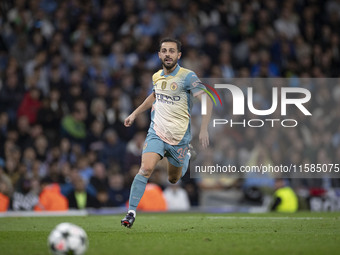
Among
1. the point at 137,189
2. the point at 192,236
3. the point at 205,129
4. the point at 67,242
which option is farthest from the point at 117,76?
the point at 67,242

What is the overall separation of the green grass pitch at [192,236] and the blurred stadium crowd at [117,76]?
4037mm

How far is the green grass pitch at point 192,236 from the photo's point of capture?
727 cm

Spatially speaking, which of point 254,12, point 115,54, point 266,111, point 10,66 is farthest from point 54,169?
point 254,12

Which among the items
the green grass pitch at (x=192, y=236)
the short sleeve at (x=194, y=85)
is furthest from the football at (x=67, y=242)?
the short sleeve at (x=194, y=85)

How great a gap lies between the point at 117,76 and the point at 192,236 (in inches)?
402

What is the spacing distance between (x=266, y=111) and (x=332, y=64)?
423 cm

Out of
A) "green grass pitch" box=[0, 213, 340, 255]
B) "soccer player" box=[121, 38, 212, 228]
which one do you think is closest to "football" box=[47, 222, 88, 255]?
"green grass pitch" box=[0, 213, 340, 255]

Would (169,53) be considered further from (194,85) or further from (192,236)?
(192,236)

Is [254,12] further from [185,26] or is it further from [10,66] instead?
[10,66]

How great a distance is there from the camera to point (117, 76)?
1831 centimetres

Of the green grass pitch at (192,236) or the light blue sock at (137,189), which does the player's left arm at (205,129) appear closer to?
the light blue sock at (137,189)

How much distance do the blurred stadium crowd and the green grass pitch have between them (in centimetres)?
404

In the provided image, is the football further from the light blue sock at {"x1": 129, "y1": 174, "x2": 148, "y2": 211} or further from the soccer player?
the soccer player

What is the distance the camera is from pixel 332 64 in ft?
67.4
